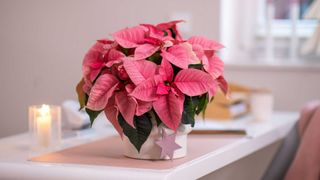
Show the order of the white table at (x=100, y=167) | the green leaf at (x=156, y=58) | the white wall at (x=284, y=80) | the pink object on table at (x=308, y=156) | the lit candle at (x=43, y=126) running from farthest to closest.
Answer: the white wall at (x=284, y=80) → the pink object on table at (x=308, y=156) → the lit candle at (x=43, y=126) → the green leaf at (x=156, y=58) → the white table at (x=100, y=167)

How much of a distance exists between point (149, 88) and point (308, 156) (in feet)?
2.04

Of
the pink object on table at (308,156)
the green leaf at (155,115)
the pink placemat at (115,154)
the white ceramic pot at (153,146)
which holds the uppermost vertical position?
the green leaf at (155,115)

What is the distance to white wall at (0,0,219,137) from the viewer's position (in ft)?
8.63

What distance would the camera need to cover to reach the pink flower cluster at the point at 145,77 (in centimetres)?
134

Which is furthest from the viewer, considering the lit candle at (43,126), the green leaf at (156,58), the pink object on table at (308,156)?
the pink object on table at (308,156)

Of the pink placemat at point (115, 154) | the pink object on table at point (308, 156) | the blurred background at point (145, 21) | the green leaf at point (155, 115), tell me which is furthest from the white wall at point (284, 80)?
the green leaf at point (155, 115)

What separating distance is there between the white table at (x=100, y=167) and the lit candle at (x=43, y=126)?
4 cm

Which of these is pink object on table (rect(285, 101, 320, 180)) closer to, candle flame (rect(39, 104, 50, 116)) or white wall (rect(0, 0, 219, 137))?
candle flame (rect(39, 104, 50, 116))

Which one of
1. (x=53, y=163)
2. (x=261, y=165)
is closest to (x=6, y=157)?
(x=53, y=163)

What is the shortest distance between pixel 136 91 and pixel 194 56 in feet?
0.52

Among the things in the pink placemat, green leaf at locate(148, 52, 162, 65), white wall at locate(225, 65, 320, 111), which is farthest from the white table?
white wall at locate(225, 65, 320, 111)

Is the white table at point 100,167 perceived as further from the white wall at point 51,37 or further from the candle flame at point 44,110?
the white wall at point 51,37

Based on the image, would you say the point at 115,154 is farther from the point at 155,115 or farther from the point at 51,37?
the point at 51,37

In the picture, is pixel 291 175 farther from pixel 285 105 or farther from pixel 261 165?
pixel 285 105
